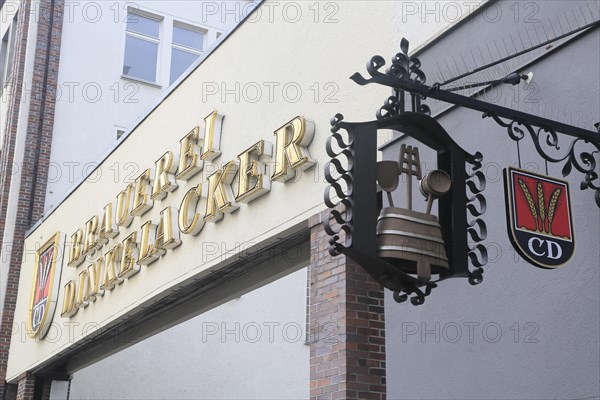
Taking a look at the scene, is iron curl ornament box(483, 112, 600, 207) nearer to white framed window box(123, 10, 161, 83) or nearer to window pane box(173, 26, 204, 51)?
white framed window box(123, 10, 161, 83)

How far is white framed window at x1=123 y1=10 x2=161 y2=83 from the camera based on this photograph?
2256 cm

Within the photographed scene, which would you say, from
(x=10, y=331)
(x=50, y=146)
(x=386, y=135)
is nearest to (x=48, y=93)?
(x=50, y=146)

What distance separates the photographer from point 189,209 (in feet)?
37.6

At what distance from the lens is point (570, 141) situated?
6848 millimetres

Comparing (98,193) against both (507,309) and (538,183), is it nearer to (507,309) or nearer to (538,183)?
(507,309)

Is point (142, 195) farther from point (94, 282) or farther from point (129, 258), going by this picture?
point (94, 282)

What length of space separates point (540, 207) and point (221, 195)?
539 cm

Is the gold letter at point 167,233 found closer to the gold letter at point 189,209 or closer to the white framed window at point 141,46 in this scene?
the gold letter at point 189,209

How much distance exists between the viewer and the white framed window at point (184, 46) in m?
23.0

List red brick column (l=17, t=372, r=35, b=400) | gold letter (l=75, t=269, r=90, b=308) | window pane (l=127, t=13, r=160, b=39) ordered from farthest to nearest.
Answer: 1. window pane (l=127, t=13, r=160, b=39)
2. red brick column (l=17, t=372, r=35, b=400)
3. gold letter (l=75, t=269, r=90, b=308)

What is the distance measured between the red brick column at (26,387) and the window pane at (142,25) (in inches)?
374

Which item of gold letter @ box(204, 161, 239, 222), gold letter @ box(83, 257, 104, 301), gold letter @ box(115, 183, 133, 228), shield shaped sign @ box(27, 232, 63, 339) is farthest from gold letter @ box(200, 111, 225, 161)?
shield shaped sign @ box(27, 232, 63, 339)

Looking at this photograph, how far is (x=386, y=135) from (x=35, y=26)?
14.4m

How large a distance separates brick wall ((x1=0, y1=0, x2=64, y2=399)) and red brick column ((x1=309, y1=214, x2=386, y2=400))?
37.4ft
